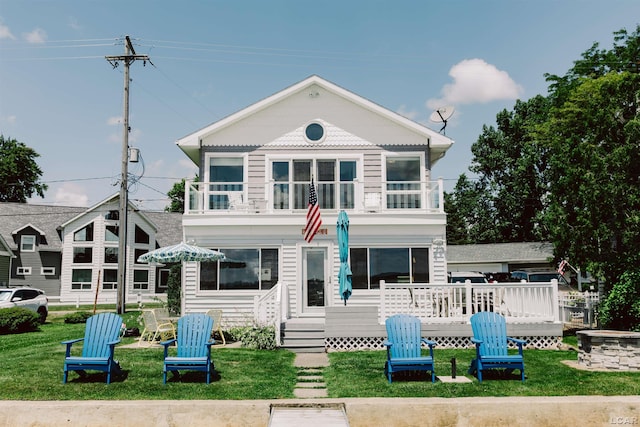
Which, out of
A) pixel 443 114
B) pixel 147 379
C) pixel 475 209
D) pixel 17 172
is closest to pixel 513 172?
pixel 475 209

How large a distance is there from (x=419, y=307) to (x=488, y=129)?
37407mm

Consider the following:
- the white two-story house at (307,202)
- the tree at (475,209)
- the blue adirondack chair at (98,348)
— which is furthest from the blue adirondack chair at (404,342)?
the tree at (475,209)

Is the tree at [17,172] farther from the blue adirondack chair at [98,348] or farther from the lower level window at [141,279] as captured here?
the blue adirondack chair at [98,348]

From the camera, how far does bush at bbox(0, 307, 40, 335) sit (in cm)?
1662

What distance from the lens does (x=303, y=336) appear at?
12.8 meters

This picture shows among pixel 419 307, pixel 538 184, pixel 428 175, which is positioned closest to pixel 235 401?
pixel 419 307

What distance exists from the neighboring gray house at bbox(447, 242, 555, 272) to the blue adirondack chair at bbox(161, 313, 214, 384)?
32473 millimetres

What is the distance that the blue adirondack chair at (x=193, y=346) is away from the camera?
8562mm

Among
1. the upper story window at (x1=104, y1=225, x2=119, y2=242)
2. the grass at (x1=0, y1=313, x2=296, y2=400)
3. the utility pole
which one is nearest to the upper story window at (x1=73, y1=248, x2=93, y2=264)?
the upper story window at (x1=104, y1=225, x2=119, y2=242)

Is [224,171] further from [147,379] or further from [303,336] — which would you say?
[147,379]

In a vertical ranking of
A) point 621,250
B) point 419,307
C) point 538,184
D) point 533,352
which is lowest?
point 533,352

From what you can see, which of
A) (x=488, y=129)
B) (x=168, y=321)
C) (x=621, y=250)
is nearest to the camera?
(x=168, y=321)

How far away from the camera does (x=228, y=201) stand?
1680 cm

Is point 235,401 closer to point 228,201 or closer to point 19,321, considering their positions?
point 228,201
